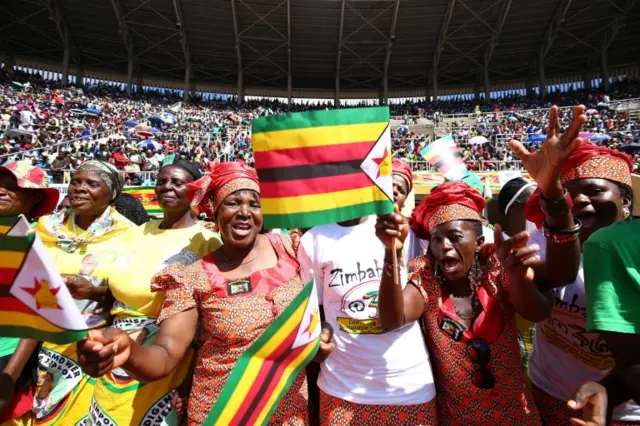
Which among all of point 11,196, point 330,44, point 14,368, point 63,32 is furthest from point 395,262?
point 63,32

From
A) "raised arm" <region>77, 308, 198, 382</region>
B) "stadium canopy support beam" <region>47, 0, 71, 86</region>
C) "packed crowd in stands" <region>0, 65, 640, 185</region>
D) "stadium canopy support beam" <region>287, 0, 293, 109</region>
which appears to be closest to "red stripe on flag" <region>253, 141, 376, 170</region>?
"raised arm" <region>77, 308, 198, 382</region>

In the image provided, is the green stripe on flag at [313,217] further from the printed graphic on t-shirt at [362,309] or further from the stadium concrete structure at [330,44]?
the stadium concrete structure at [330,44]

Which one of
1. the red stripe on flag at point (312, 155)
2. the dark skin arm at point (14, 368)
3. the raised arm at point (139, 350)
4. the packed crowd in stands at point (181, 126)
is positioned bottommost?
the dark skin arm at point (14, 368)

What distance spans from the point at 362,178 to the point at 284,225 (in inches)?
14.2

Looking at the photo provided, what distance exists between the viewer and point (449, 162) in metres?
3.88

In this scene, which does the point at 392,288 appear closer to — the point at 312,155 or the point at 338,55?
the point at 312,155

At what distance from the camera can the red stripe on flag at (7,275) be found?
1237 millimetres

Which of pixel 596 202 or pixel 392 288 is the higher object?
pixel 596 202

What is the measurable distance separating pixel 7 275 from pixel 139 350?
0.46 metres

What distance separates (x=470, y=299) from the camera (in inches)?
73.0

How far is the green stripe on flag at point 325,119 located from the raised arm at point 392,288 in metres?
0.39

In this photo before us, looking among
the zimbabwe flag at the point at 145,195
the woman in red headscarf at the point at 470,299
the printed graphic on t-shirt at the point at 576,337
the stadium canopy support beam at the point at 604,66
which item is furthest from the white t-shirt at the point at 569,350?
the stadium canopy support beam at the point at 604,66

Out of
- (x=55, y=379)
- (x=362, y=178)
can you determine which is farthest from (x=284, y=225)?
(x=55, y=379)

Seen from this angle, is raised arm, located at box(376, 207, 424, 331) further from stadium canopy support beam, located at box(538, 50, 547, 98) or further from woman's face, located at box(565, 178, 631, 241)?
stadium canopy support beam, located at box(538, 50, 547, 98)
